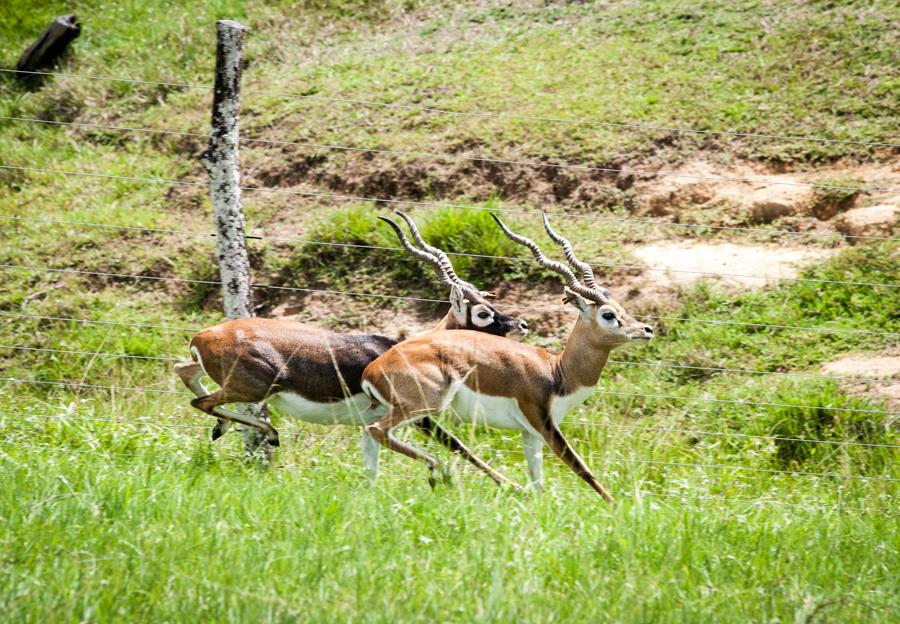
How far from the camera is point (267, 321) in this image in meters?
6.34

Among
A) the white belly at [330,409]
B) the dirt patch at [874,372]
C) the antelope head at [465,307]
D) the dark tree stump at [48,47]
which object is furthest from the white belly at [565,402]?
the dark tree stump at [48,47]

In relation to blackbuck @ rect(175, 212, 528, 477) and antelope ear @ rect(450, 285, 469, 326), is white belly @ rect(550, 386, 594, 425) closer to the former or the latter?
blackbuck @ rect(175, 212, 528, 477)

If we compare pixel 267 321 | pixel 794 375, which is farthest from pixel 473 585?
pixel 794 375

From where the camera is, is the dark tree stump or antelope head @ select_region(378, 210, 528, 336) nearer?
antelope head @ select_region(378, 210, 528, 336)

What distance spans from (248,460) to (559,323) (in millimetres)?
3134

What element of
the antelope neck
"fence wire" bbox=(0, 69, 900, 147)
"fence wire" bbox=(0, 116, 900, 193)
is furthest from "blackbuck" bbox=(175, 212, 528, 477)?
"fence wire" bbox=(0, 69, 900, 147)

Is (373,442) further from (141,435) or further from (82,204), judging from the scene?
(82,204)

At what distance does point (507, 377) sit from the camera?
19.9ft

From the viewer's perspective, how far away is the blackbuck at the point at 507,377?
588cm

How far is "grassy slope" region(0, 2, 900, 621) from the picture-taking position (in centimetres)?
411

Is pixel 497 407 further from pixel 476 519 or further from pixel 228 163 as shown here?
pixel 228 163

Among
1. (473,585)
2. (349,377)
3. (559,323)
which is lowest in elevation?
(559,323)

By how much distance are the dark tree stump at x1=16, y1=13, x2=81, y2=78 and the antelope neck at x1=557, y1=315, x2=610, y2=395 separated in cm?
902

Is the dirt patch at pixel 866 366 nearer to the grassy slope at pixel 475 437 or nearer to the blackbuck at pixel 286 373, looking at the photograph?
the grassy slope at pixel 475 437
